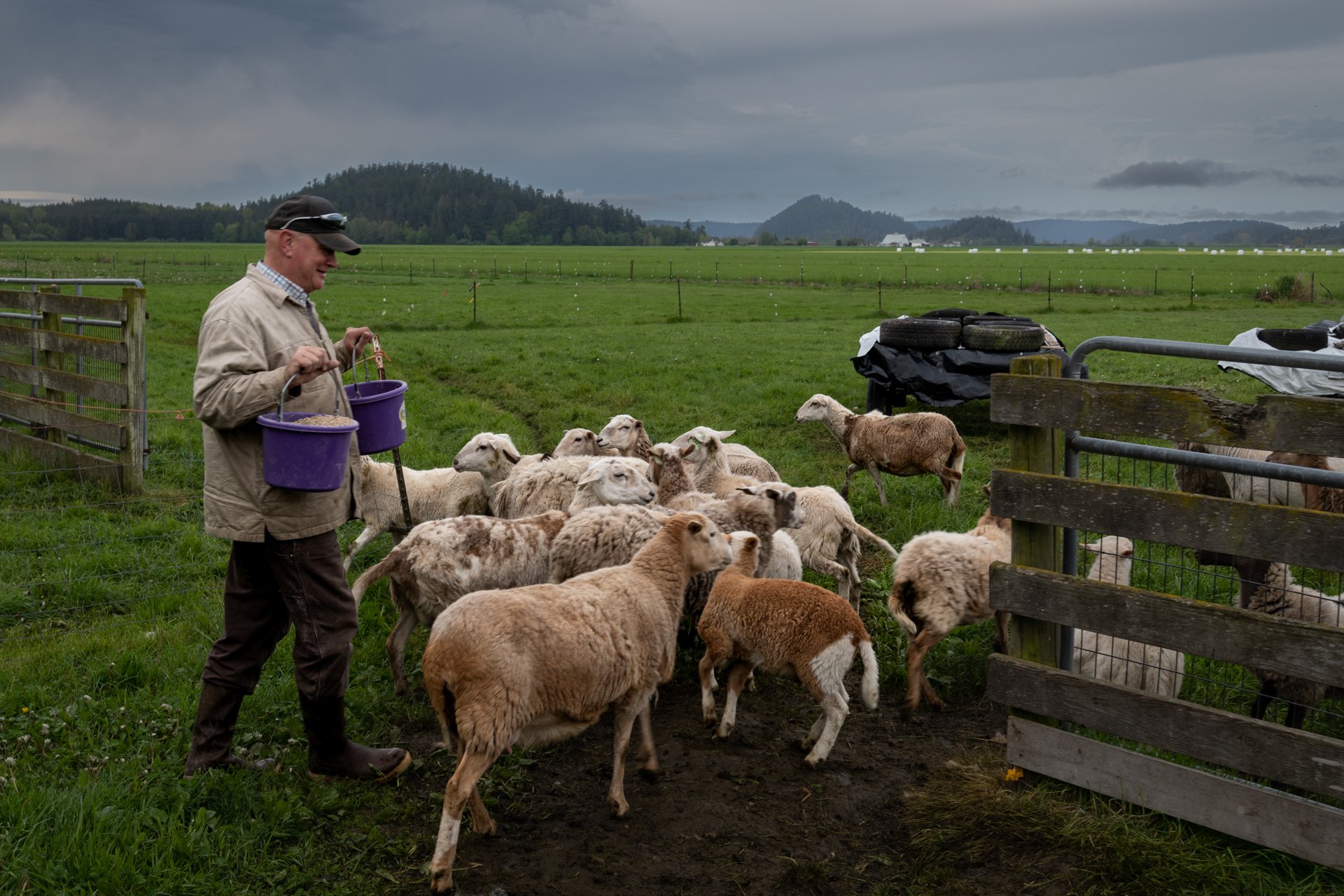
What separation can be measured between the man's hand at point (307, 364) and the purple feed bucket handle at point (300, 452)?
3 cm

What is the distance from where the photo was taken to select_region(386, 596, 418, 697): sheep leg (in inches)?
235

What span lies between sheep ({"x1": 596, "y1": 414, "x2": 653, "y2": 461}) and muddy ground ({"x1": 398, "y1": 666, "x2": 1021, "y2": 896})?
3655 mm

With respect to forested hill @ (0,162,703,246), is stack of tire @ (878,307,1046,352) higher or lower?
lower

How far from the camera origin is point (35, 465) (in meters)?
10.7

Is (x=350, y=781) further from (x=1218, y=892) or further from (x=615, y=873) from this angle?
(x=1218, y=892)

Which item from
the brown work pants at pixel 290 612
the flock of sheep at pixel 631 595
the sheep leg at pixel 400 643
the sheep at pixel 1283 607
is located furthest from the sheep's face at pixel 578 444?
the sheep at pixel 1283 607

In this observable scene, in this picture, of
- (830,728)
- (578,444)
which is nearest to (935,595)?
(830,728)

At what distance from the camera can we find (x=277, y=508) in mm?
4445

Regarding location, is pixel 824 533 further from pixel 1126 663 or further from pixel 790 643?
pixel 1126 663

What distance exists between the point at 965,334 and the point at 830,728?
981 centimetres

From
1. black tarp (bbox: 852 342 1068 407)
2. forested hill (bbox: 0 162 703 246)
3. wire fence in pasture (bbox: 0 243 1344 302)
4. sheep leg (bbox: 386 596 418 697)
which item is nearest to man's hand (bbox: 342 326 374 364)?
sheep leg (bbox: 386 596 418 697)

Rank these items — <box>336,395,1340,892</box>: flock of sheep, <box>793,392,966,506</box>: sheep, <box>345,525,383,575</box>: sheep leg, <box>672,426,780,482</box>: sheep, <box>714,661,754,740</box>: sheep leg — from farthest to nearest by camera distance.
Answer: <box>793,392,966,506</box>: sheep < <box>672,426,780,482</box>: sheep < <box>345,525,383,575</box>: sheep leg < <box>714,661,754,740</box>: sheep leg < <box>336,395,1340,892</box>: flock of sheep

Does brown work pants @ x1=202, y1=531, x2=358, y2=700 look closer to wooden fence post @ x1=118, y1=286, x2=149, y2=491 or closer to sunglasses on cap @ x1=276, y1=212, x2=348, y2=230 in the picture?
sunglasses on cap @ x1=276, y1=212, x2=348, y2=230

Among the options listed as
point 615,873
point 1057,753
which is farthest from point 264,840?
point 1057,753
